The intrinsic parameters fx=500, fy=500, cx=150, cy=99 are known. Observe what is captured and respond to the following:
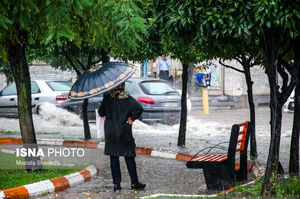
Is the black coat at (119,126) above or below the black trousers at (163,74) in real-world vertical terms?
below

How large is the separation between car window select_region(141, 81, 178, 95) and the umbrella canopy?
829 cm

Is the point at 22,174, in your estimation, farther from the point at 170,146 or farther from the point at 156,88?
the point at 156,88

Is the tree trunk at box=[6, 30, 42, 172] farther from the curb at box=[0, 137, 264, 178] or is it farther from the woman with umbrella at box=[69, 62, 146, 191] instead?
the curb at box=[0, 137, 264, 178]

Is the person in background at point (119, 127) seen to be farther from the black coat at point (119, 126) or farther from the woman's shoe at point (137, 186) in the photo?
the woman's shoe at point (137, 186)

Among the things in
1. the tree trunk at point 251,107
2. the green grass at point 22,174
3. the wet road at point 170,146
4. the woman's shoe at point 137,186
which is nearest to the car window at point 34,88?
the wet road at point 170,146

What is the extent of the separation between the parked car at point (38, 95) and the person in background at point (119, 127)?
10043 mm

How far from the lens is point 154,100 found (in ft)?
52.1

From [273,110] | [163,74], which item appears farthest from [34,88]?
[273,110]

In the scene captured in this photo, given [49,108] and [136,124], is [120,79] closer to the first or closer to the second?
[136,124]

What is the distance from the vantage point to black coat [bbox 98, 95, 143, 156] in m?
7.62

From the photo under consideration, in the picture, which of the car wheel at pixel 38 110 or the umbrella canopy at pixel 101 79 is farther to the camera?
the car wheel at pixel 38 110

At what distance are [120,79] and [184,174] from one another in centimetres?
276

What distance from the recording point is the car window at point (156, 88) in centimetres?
1617

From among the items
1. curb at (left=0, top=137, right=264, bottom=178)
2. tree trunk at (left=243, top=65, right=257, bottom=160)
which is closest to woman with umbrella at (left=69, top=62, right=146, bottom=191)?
curb at (left=0, top=137, right=264, bottom=178)
